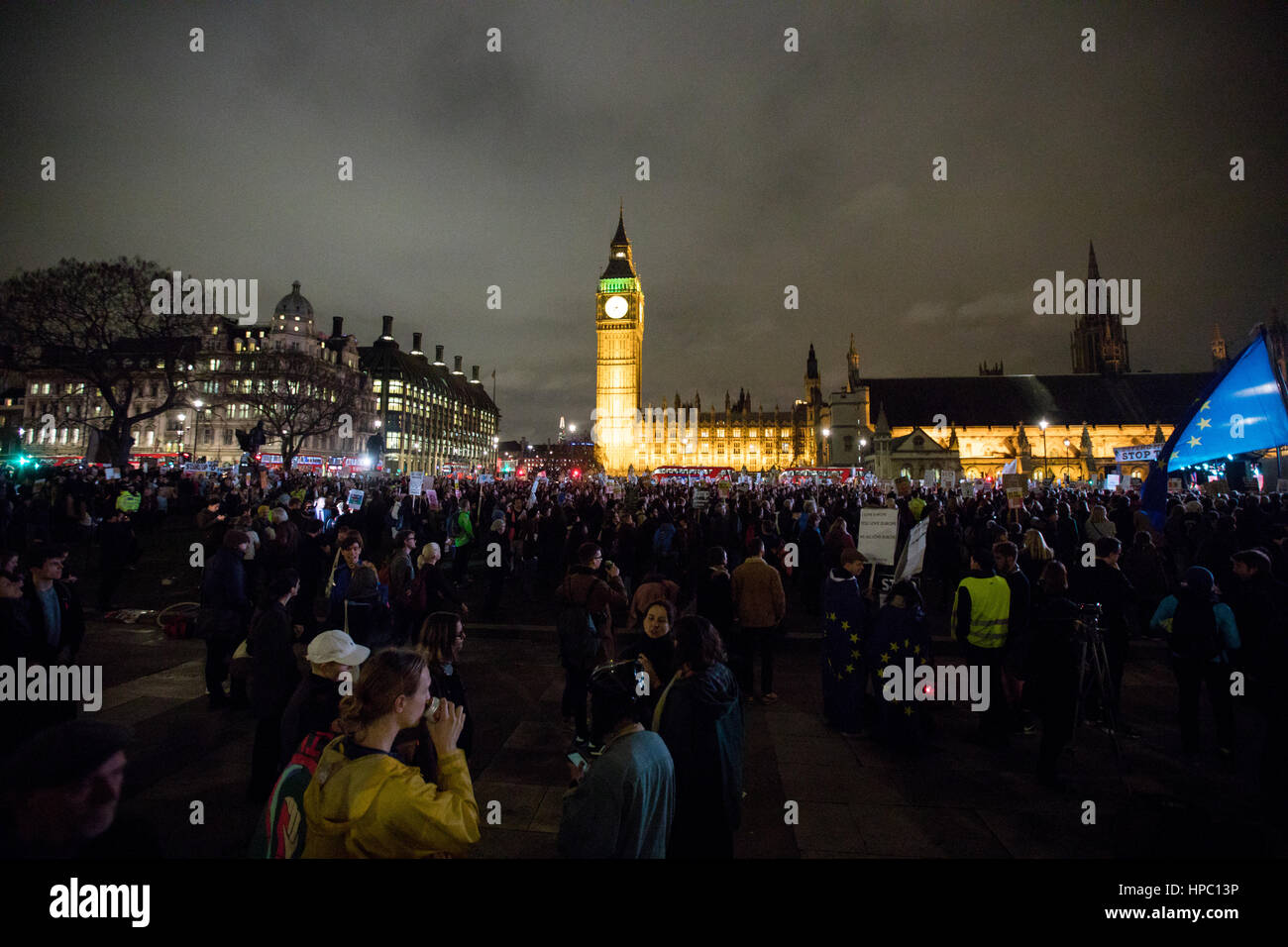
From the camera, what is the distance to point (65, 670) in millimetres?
4480

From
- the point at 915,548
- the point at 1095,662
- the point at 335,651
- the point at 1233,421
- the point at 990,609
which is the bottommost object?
the point at 1095,662

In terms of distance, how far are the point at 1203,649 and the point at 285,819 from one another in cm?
672

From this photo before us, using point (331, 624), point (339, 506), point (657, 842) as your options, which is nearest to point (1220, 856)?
point (657, 842)

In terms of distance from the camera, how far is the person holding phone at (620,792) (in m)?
2.08

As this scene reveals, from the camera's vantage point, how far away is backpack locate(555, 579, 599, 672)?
5148 millimetres

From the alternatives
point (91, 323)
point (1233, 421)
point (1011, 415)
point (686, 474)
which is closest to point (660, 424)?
point (1011, 415)

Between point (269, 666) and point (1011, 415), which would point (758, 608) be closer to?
point (269, 666)

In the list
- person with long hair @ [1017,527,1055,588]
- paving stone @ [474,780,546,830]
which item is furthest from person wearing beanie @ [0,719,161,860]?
person with long hair @ [1017,527,1055,588]

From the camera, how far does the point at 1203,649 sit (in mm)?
4934

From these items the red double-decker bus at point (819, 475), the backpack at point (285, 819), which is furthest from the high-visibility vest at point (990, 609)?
the red double-decker bus at point (819, 475)
